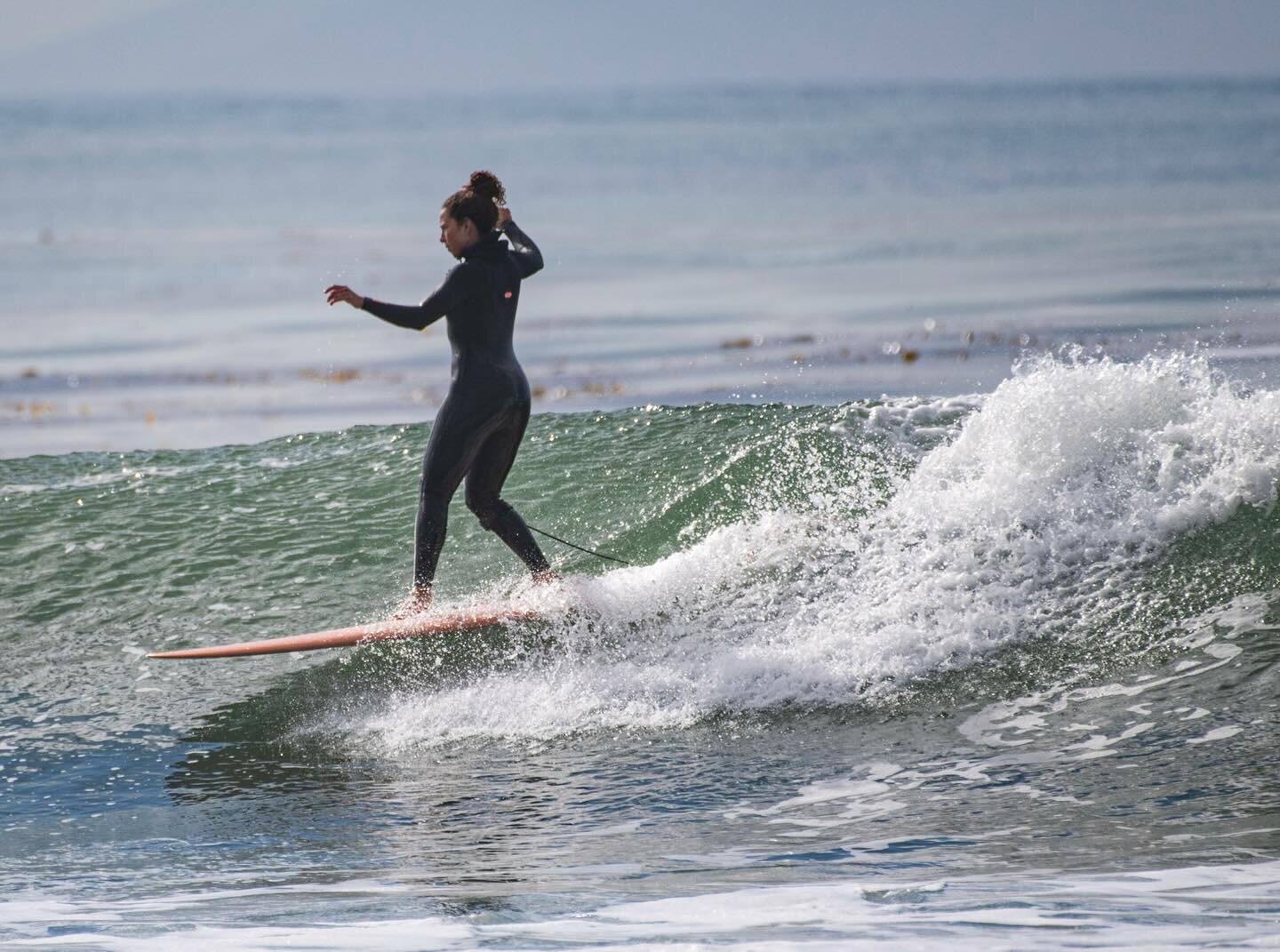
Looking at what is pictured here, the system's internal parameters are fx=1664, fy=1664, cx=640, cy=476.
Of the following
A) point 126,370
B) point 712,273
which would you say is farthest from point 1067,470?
point 712,273

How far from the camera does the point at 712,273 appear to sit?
72.2 feet

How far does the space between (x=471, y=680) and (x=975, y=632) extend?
200 cm

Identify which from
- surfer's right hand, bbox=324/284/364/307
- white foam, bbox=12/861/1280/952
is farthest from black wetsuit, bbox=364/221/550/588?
white foam, bbox=12/861/1280/952

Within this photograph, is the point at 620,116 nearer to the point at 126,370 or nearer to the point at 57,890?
the point at 126,370

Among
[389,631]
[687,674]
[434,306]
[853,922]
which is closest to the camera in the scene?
[853,922]

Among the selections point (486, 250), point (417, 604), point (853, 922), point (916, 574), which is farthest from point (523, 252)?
point (853, 922)

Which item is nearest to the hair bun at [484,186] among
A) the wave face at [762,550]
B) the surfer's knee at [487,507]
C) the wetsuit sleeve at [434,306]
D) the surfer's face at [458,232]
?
the surfer's face at [458,232]

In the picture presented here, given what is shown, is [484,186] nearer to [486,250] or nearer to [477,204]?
[477,204]

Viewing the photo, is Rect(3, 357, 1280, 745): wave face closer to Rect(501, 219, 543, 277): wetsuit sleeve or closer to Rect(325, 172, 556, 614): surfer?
Rect(325, 172, 556, 614): surfer

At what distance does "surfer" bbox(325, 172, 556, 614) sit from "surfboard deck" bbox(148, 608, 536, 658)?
0.12m

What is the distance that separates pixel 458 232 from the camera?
6586 millimetres

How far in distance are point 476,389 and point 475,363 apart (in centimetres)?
11

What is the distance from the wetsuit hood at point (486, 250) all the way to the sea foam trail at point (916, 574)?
1373 mm

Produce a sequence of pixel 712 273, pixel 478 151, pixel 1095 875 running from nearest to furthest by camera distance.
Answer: pixel 1095 875
pixel 712 273
pixel 478 151
